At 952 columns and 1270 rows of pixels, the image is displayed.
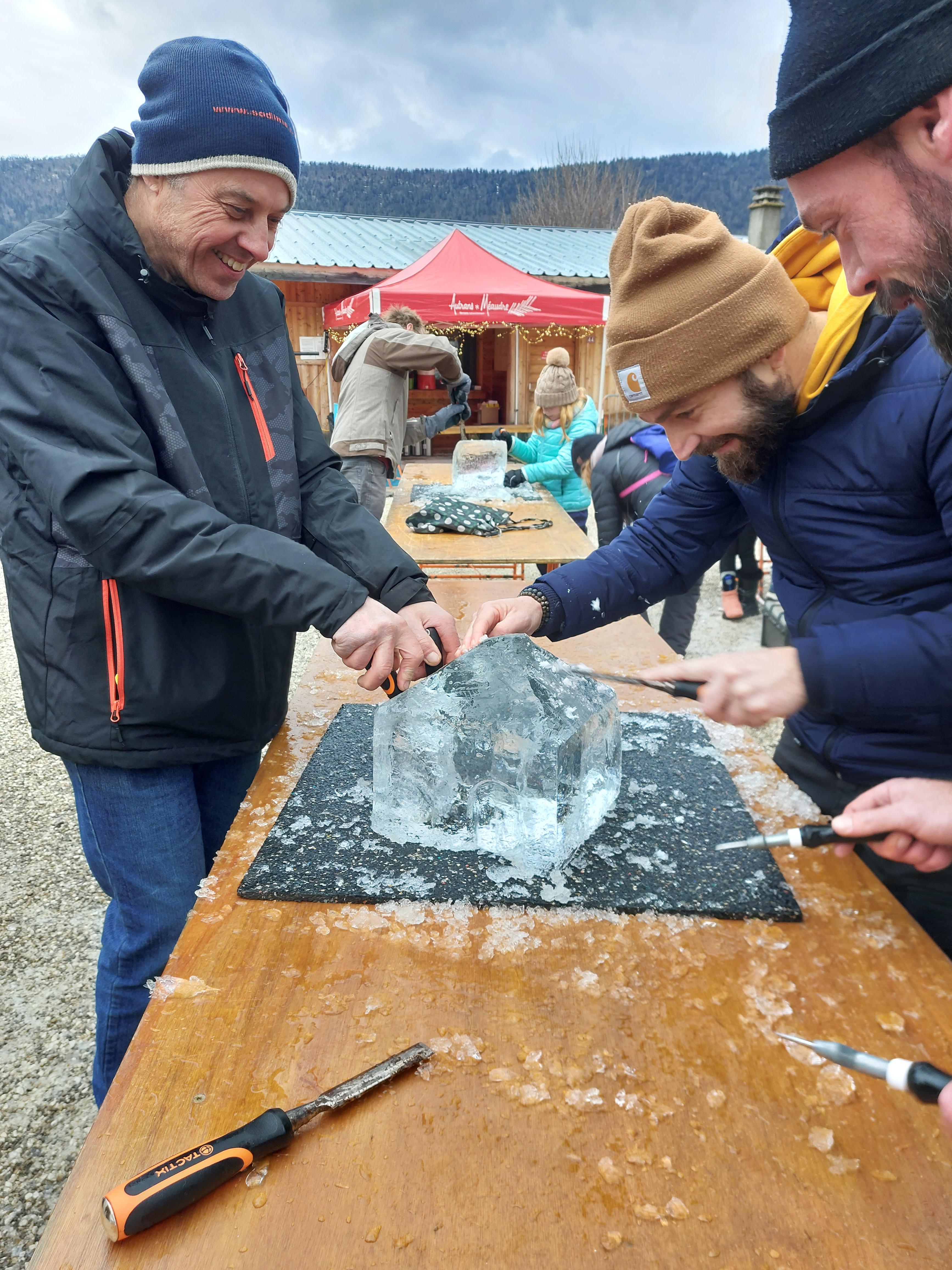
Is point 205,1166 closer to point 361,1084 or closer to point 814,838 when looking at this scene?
point 361,1084

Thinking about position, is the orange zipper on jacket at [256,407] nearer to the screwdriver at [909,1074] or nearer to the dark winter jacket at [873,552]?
the dark winter jacket at [873,552]

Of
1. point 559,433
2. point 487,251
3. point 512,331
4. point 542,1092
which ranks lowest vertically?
point 542,1092

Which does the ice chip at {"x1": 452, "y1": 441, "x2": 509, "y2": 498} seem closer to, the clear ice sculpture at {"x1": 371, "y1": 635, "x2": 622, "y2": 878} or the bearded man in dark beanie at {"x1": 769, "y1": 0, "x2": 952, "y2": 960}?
the clear ice sculpture at {"x1": 371, "y1": 635, "x2": 622, "y2": 878}

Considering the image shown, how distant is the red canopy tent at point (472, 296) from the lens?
29.2 ft

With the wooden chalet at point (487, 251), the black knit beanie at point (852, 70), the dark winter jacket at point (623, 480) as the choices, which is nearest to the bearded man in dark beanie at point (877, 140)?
the black knit beanie at point (852, 70)

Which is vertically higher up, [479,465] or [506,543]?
[479,465]

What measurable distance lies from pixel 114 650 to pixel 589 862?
865mm

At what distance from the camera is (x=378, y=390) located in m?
4.85

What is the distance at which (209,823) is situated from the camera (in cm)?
161

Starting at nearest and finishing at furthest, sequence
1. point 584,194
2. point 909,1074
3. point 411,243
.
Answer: point 909,1074 < point 411,243 < point 584,194

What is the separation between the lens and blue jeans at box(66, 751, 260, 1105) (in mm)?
1377

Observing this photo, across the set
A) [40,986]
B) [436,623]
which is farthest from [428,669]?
[40,986]

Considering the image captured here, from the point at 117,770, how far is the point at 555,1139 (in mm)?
968

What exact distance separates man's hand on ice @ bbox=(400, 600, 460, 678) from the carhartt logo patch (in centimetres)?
56
